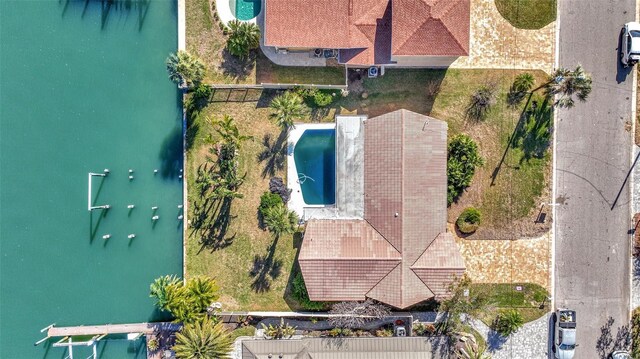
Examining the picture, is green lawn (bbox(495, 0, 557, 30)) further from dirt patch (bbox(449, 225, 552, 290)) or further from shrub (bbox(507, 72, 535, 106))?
dirt patch (bbox(449, 225, 552, 290))

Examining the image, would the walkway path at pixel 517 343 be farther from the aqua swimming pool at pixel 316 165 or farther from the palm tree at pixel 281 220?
the palm tree at pixel 281 220

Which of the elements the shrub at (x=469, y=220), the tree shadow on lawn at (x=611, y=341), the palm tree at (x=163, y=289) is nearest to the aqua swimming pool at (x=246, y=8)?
the palm tree at (x=163, y=289)

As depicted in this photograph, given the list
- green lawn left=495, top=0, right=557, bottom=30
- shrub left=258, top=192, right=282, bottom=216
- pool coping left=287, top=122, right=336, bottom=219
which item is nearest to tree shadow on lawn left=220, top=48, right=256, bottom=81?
pool coping left=287, top=122, right=336, bottom=219

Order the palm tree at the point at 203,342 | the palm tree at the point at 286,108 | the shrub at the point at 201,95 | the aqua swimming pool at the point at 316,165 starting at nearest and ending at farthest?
1. the palm tree at the point at 203,342
2. the palm tree at the point at 286,108
3. the shrub at the point at 201,95
4. the aqua swimming pool at the point at 316,165

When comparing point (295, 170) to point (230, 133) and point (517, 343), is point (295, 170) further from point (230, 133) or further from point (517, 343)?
point (517, 343)

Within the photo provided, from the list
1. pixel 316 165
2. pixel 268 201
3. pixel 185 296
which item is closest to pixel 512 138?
pixel 316 165

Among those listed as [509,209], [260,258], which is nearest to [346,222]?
[260,258]

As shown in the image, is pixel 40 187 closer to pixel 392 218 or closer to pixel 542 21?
pixel 392 218
